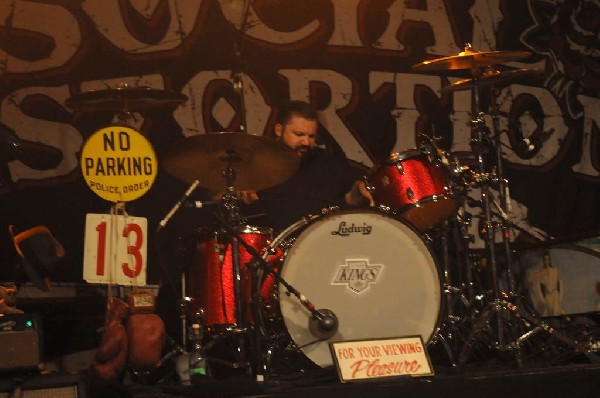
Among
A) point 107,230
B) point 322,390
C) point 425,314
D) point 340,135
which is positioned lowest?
point 322,390

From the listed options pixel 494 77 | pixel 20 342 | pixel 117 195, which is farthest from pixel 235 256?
pixel 494 77

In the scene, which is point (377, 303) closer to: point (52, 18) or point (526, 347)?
point (526, 347)

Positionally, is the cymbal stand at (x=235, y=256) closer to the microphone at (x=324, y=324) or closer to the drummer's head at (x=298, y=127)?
the microphone at (x=324, y=324)

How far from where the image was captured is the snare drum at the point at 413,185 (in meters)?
4.72

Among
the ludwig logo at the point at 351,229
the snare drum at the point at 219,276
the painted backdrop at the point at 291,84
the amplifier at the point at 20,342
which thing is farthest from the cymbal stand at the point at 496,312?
the amplifier at the point at 20,342

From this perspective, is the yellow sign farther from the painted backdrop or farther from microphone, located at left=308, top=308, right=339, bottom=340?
microphone, located at left=308, top=308, right=339, bottom=340

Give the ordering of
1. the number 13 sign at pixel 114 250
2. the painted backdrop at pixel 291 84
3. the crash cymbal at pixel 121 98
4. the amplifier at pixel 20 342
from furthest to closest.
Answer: the painted backdrop at pixel 291 84
the crash cymbal at pixel 121 98
the number 13 sign at pixel 114 250
the amplifier at pixel 20 342

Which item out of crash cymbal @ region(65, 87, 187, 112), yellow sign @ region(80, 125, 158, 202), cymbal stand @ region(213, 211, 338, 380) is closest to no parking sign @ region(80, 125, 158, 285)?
yellow sign @ region(80, 125, 158, 202)

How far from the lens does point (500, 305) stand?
4414 mm

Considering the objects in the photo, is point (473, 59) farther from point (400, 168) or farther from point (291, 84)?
point (291, 84)

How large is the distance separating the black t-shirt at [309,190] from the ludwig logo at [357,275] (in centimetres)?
131

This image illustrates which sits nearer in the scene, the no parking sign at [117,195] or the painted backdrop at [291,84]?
the no parking sign at [117,195]

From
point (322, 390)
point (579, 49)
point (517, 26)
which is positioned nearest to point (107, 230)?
point (322, 390)

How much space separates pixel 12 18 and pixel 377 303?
303 centimetres
